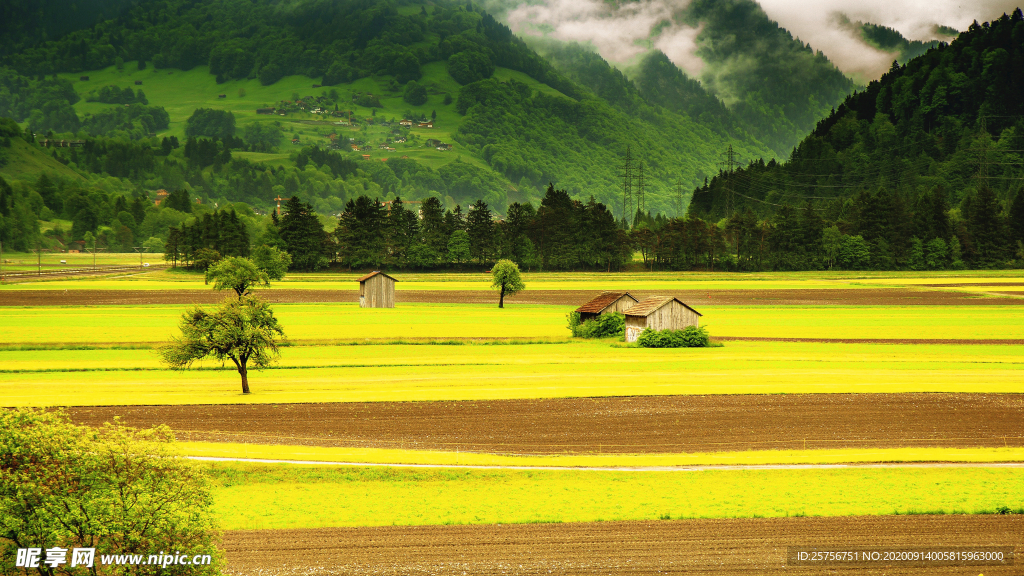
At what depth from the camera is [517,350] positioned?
55406 millimetres

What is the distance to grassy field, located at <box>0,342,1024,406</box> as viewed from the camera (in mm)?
37656

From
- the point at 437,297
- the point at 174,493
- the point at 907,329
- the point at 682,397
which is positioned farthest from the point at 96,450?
the point at 437,297

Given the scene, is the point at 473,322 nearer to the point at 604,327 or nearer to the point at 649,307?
the point at 604,327

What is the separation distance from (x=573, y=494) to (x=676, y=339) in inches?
1488

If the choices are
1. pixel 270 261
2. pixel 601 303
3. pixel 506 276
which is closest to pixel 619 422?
pixel 601 303

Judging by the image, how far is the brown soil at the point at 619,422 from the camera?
28.3 m

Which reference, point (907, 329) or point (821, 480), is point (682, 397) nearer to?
point (821, 480)

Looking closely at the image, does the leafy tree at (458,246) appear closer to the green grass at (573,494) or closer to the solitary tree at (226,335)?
the solitary tree at (226,335)

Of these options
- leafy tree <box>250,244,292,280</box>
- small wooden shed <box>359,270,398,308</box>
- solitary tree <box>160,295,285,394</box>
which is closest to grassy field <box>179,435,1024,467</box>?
solitary tree <box>160,295,285,394</box>

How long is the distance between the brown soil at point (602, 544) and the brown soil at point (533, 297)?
77.1m

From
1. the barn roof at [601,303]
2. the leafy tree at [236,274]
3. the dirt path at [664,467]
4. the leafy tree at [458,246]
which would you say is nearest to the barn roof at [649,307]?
the barn roof at [601,303]

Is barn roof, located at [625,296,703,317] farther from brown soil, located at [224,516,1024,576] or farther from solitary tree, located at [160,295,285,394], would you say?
brown soil, located at [224,516,1024,576]

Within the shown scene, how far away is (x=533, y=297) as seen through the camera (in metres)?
106

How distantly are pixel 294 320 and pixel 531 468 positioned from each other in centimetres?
5475
